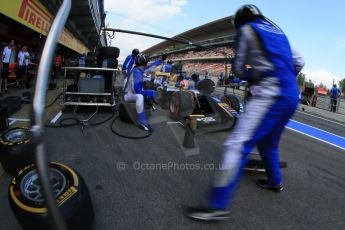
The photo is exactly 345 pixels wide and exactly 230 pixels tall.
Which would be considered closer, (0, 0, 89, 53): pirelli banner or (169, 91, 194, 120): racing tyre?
(0, 0, 89, 53): pirelli banner

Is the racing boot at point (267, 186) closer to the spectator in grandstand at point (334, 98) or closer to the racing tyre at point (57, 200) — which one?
the racing tyre at point (57, 200)

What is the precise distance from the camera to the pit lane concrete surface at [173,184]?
2113 mm

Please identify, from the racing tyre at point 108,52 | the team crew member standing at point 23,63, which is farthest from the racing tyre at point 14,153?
the team crew member standing at point 23,63

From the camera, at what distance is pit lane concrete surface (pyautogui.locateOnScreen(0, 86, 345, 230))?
83.2 inches

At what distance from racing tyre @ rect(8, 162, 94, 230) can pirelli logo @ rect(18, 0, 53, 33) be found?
4.89 meters

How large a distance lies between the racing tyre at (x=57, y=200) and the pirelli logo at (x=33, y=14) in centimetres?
489

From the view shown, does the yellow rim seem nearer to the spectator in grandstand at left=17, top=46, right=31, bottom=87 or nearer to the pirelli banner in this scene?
the pirelli banner

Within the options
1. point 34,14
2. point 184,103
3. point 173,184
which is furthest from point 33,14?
point 173,184

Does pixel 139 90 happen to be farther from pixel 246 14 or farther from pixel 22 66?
pixel 22 66

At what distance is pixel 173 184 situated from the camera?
2711 mm

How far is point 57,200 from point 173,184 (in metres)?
1.39

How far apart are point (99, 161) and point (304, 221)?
233 cm

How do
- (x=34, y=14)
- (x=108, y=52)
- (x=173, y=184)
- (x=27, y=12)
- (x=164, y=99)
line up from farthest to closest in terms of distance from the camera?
(x=164, y=99) < (x=34, y=14) < (x=108, y=52) < (x=27, y=12) < (x=173, y=184)

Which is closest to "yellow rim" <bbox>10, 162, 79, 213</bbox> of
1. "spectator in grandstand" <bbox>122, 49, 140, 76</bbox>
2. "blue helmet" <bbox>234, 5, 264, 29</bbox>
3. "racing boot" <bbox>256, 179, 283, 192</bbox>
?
"blue helmet" <bbox>234, 5, 264, 29</bbox>
